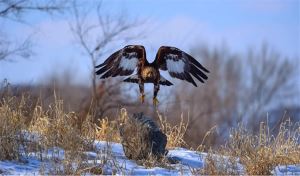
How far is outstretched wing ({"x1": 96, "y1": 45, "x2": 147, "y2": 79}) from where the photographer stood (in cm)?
857

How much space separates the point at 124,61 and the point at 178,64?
2.48 feet

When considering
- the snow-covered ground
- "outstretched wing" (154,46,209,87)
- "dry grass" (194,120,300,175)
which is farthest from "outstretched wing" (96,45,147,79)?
"dry grass" (194,120,300,175)

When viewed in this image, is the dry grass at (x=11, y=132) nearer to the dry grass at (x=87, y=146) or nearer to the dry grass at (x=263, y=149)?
the dry grass at (x=87, y=146)

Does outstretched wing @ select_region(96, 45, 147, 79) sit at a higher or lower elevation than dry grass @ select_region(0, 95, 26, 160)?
higher

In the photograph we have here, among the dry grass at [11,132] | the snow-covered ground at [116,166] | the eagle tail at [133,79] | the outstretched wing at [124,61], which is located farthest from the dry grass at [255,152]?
the dry grass at [11,132]

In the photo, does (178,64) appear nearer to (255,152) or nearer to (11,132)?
(255,152)

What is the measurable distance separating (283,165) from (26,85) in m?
6.90

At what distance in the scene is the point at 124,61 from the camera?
28.5 ft

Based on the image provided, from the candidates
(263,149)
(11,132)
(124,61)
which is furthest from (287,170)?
(11,132)

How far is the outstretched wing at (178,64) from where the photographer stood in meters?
8.55

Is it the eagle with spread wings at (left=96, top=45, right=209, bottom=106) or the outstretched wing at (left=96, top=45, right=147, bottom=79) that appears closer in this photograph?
the eagle with spread wings at (left=96, top=45, right=209, bottom=106)

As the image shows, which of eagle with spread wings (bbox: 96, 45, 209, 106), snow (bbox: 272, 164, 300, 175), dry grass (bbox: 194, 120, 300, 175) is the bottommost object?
snow (bbox: 272, 164, 300, 175)

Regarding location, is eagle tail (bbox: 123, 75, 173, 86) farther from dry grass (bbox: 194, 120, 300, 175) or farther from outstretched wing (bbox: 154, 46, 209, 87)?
dry grass (bbox: 194, 120, 300, 175)

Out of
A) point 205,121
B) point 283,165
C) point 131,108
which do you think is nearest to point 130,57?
point 283,165
